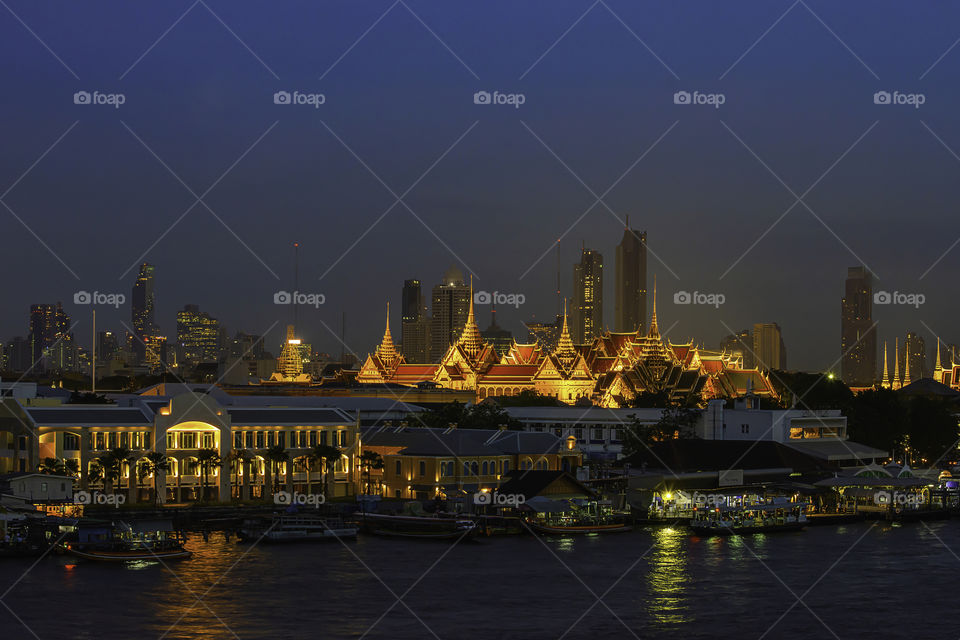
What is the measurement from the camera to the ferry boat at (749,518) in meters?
58.1

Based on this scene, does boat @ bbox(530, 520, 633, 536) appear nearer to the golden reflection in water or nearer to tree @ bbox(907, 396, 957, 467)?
the golden reflection in water

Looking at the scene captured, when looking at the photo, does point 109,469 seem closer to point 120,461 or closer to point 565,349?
point 120,461

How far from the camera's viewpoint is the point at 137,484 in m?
61.1

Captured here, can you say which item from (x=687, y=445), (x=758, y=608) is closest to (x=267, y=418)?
(x=687, y=445)

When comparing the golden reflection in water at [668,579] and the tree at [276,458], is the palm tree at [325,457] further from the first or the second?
the golden reflection in water at [668,579]

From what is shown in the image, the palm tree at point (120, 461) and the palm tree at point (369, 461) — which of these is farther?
the palm tree at point (369, 461)

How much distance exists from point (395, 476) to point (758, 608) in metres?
28.6

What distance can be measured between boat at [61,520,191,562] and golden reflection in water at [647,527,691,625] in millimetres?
14323

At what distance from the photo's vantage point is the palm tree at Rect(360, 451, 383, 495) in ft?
217

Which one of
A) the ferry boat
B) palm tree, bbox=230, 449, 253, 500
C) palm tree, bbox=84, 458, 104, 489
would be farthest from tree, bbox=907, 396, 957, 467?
palm tree, bbox=84, 458, 104, 489

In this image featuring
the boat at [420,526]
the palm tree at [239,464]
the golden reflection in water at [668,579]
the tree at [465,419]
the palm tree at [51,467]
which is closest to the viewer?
the golden reflection in water at [668,579]

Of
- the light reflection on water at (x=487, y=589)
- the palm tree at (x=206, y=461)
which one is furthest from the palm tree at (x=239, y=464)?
the light reflection on water at (x=487, y=589)

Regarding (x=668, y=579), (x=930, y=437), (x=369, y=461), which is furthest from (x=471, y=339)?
(x=668, y=579)

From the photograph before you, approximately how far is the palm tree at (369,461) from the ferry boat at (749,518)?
13.8 metres
